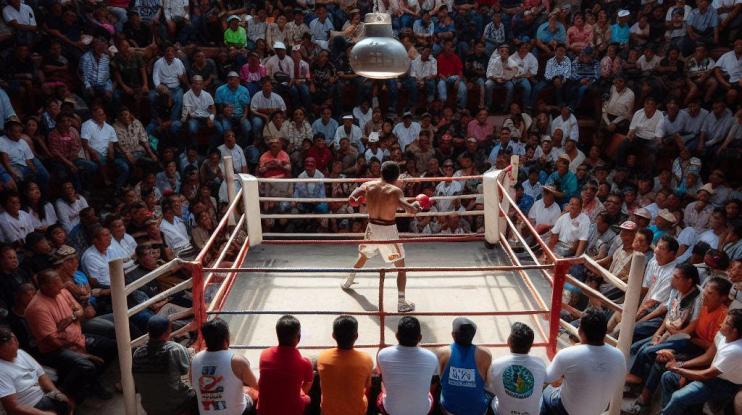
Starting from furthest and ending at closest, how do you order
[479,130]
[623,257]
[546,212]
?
[479,130]
[546,212]
[623,257]

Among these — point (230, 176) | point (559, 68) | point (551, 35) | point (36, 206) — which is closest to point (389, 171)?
point (230, 176)

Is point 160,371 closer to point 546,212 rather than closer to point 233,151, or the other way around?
point 233,151

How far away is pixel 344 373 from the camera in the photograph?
11.6 feet

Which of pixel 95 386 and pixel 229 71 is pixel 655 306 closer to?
pixel 95 386

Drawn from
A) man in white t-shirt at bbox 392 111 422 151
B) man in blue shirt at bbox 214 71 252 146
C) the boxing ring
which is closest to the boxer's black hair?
the boxing ring

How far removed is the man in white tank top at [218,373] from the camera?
11.5ft

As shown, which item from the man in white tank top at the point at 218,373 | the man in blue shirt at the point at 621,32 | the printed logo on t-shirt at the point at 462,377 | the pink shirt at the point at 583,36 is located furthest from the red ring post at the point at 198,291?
the man in blue shirt at the point at 621,32

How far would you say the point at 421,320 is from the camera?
498 cm

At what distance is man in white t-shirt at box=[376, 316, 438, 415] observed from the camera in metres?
3.49

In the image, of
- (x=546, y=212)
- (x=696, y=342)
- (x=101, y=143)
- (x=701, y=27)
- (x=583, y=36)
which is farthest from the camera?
(x=583, y=36)

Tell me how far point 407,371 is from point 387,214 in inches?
74.4

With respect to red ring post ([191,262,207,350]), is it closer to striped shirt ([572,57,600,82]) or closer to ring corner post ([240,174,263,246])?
ring corner post ([240,174,263,246])

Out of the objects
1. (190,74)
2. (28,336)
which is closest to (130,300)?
(28,336)

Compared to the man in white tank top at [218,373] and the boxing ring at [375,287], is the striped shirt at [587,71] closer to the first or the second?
the boxing ring at [375,287]
